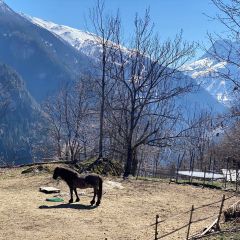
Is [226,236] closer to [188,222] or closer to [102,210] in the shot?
[188,222]

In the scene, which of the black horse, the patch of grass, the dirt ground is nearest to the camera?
the patch of grass

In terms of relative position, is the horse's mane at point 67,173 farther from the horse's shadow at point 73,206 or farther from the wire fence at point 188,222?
the wire fence at point 188,222

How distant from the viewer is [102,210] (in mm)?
16953

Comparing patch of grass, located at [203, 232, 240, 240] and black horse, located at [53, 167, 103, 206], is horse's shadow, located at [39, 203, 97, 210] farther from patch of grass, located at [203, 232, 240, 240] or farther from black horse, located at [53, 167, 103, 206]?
patch of grass, located at [203, 232, 240, 240]

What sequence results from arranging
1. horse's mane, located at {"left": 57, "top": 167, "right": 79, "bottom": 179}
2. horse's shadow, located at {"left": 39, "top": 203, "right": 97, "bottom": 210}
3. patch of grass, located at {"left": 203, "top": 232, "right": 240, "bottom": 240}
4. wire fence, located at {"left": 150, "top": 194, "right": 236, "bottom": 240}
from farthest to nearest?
horse's mane, located at {"left": 57, "top": 167, "right": 79, "bottom": 179}, horse's shadow, located at {"left": 39, "top": 203, "right": 97, "bottom": 210}, wire fence, located at {"left": 150, "top": 194, "right": 236, "bottom": 240}, patch of grass, located at {"left": 203, "top": 232, "right": 240, "bottom": 240}

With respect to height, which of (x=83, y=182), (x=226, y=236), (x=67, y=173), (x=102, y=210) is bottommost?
(x=226, y=236)

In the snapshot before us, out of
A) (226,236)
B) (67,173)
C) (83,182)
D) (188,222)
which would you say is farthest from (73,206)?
(226,236)

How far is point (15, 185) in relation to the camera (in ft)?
72.8

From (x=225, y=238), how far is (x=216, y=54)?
4.73 metres

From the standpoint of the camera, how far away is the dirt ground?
45.9 ft

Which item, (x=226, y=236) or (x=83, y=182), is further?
(x=83, y=182)

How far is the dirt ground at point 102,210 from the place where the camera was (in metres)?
14.0

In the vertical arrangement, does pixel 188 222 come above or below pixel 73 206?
below

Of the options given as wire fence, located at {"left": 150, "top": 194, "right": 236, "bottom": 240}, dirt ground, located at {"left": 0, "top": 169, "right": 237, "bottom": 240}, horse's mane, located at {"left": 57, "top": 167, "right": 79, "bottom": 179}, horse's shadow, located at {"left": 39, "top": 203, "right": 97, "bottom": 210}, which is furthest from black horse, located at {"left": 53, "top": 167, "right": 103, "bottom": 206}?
wire fence, located at {"left": 150, "top": 194, "right": 236, "bottom": 240}
